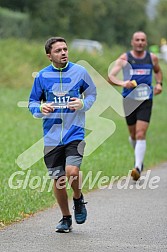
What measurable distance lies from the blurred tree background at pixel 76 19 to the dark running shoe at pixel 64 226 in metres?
28.7

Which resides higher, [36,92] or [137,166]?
[36,92]

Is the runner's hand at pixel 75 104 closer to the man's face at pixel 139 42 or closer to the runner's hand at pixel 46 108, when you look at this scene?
the runner's hand at pixel 46 108

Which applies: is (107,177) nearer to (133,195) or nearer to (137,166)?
(137,166)

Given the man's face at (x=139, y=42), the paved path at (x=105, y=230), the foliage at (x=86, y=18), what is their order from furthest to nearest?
1. the foliage at (x=86, y=18)
2. the man's face at (x=139, y=42)
3. the paved path at (x=105, y=230)

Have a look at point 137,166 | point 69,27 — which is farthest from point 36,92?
point 69,27

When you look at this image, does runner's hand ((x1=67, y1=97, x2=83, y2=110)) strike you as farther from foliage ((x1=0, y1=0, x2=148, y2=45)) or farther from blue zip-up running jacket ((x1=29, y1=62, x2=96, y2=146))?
foliage ((x1=0, y1=0, x2=148, y2=45))

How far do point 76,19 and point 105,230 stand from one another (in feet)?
157

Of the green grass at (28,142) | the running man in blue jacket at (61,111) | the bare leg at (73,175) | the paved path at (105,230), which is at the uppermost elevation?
the running man in blue jacket at (61,111)

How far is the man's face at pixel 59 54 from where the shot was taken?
797cm

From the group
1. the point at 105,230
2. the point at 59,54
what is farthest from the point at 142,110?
the point at 59,54

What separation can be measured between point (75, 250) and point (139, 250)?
0.57 metres

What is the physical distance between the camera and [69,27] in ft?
184

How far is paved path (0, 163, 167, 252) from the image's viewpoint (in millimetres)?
7383

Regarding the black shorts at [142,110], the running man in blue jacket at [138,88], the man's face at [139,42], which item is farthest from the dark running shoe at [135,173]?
the man's face at [139,42]
